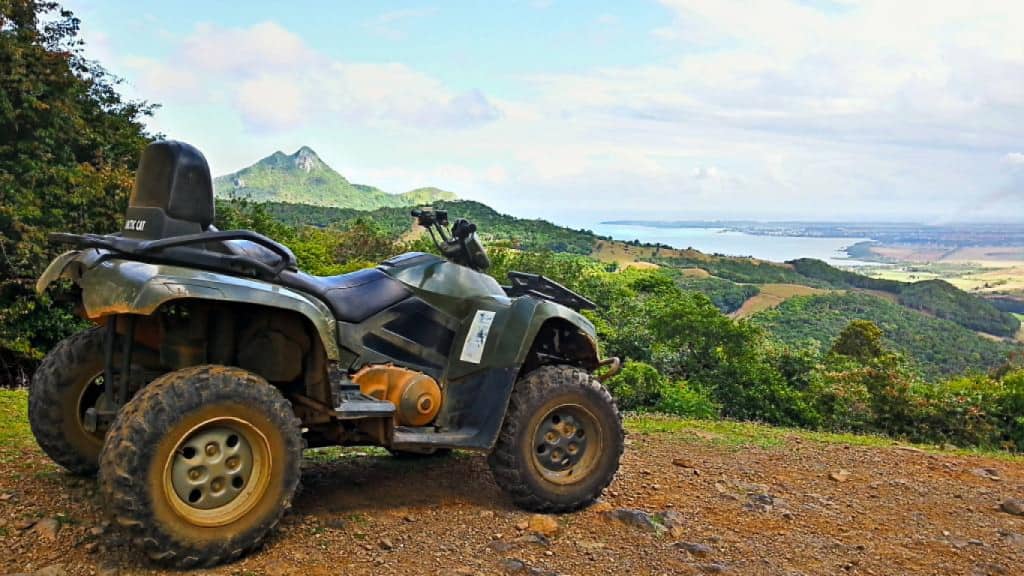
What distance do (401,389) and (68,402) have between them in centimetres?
204

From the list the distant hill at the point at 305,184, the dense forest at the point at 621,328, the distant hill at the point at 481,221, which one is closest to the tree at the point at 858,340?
the dense forest at the point at 621,328

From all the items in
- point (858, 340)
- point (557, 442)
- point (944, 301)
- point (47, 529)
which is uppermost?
point (557, 442)

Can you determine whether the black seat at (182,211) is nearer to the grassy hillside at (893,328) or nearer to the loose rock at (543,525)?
the loose rock at (543,525)

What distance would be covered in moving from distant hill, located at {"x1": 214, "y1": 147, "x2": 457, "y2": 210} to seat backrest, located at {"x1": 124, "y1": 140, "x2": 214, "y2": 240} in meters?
108

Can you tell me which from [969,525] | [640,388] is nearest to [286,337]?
[969,525]

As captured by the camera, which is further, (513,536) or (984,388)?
(984,388)

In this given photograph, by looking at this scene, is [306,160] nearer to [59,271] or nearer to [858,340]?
[858,340]

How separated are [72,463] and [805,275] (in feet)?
326

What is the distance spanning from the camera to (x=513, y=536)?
511 centimetres

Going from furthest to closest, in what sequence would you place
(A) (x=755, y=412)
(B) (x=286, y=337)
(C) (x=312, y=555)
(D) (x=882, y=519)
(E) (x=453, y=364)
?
1. (A) (x=755, y=412)
2. (D) (x=882, y=519)
3. (E) (x=453, y=364)
4. (B) (x=286, y=337)
5. (C) (x=312, y=555)

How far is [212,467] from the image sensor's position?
14.2 feet

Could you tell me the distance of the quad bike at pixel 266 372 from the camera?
13.8 ft

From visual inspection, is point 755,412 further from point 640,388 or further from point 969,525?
point 969,525

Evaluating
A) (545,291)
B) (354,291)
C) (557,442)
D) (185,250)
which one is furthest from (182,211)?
(557,442)
